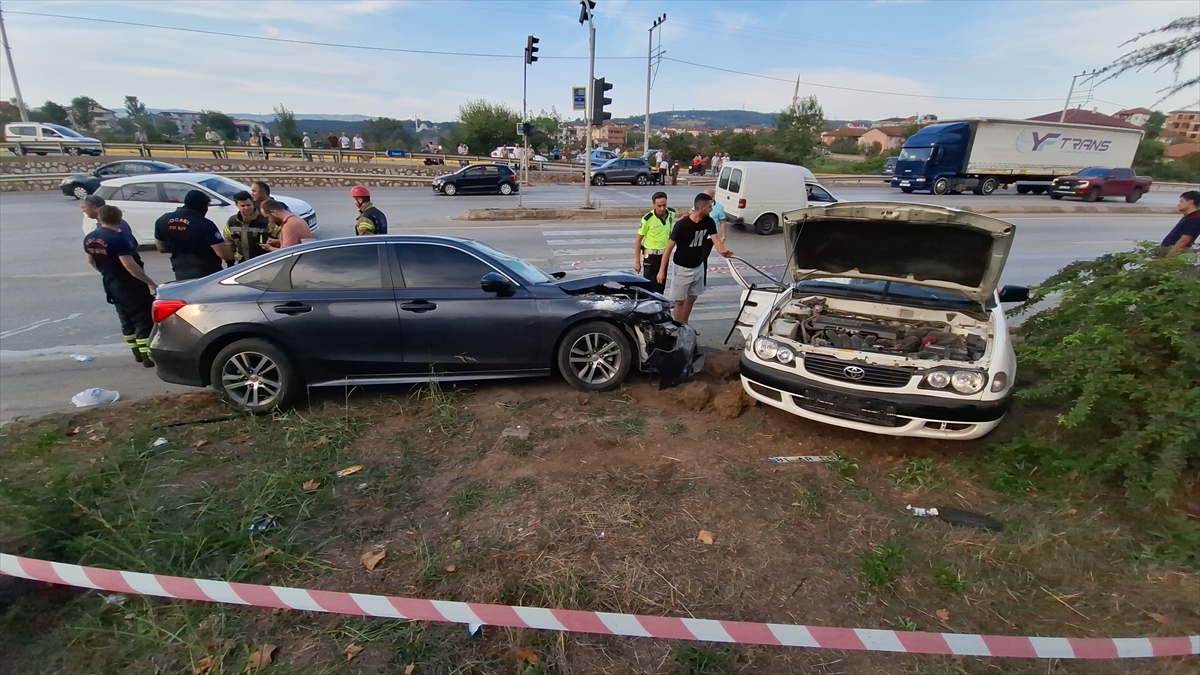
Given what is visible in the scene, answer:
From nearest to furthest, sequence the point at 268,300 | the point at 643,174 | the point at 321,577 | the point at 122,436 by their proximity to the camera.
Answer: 1. the point at 321,577
2. the point at 122,436
3. the point at 268,300
4. the point at 643,174

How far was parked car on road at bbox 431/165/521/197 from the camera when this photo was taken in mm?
24125

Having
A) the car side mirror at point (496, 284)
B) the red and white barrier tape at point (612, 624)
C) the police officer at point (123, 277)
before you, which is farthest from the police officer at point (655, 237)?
the police officer at point (123, 277)

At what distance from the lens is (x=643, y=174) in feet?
102

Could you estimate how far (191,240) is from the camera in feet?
19.2

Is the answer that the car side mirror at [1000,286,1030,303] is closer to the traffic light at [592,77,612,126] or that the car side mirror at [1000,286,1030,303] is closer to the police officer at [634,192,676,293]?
the police officer at [634,192,676,293]

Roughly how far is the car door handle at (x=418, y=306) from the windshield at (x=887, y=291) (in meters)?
3.21

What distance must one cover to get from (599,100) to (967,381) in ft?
47.4

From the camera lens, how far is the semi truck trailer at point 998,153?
2623 centimetres

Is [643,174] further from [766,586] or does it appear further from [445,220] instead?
[766,586]

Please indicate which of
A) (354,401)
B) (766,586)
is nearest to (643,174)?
(354,401)

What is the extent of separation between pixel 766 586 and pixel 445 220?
49.8 ft

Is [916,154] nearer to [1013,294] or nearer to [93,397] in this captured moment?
[1013,294]

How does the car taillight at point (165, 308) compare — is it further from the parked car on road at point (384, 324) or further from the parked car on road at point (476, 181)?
the parked car on road at point (476, 181)

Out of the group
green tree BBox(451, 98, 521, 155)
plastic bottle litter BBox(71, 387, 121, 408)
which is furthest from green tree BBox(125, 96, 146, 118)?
plastic bottle litter BBox(71, 387, 121, 408)
